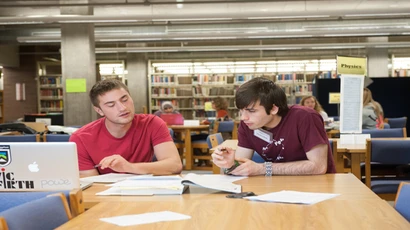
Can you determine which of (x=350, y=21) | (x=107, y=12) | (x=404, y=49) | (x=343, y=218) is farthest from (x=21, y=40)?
(x=343, y=218)

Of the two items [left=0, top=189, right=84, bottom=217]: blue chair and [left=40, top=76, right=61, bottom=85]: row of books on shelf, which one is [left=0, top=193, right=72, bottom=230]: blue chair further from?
[left=40, top=76, right=61, bottom=85]: row of books on shelf

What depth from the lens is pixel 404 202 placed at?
5.65ft

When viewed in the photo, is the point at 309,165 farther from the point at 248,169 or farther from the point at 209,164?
the point at 209,164

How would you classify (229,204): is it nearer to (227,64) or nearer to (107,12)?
(107,12)

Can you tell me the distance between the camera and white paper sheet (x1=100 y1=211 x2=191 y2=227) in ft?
5.17

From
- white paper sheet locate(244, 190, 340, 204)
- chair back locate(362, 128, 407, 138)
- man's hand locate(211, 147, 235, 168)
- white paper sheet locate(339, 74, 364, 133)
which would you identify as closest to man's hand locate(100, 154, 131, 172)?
man's hand locate(211, 147, 235, 168)

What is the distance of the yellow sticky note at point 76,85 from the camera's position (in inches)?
401

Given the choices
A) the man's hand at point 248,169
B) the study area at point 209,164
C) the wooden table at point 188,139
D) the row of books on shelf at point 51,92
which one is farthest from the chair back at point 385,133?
the row of books on shelf at point 51,92

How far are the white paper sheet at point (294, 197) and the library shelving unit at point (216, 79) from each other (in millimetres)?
13641

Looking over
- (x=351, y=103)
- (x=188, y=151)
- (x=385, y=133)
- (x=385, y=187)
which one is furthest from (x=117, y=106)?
(x=188, y=151)

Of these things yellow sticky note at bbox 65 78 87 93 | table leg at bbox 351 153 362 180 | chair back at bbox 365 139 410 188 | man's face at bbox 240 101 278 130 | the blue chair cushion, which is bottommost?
the blue chair cushion

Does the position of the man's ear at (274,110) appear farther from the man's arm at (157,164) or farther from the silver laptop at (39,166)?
the silver laptop at (39,166)

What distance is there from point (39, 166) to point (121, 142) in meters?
0.90

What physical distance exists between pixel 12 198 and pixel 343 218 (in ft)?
3.45
